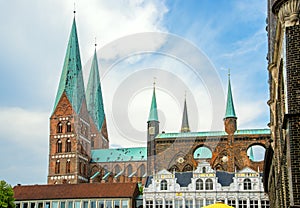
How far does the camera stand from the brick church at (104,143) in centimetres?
6756

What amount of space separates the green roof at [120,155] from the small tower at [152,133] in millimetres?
23512

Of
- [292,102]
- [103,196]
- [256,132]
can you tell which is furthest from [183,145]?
[292,102]

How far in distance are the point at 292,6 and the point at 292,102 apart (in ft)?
6.22

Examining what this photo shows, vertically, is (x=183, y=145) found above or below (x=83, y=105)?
below

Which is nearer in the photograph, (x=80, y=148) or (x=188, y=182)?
(x=188, y=182)

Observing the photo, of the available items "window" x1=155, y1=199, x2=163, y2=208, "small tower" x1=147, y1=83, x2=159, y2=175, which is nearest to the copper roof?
"window" x1=155, y1=199, x2=163, y2=208

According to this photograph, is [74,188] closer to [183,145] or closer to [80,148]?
[183,145]

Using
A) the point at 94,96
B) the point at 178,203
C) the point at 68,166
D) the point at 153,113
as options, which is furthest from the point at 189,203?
the point at 94,96

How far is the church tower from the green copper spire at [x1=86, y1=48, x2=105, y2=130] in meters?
11.8

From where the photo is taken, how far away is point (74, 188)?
6347cm

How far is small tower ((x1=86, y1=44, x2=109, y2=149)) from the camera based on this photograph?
10744cm

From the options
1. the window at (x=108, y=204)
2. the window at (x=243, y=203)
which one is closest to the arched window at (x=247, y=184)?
the window at (x=243, y=203)

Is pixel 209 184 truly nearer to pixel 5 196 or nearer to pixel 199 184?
pixel 199 184

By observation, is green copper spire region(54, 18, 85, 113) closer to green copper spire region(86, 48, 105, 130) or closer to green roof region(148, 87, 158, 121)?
green copper spire region(86, 48, 105, 130)
